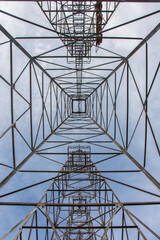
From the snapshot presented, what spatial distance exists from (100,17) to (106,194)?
1141cm

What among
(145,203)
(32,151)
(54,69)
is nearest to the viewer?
(145,203)

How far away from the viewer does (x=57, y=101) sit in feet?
42.6

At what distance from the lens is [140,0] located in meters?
4.32

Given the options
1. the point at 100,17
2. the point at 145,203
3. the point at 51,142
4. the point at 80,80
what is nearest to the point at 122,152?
the point at 145,203

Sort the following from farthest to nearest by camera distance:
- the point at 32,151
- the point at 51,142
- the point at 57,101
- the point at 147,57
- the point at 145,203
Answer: the point at 57,101
the point at 51,142
the point at 32,151
the point at 147,57
the point at 145,203

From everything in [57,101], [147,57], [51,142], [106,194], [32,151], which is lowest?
[106,194]

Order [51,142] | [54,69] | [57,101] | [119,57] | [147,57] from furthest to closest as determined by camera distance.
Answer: [57,101]
[54,69]
[51,142]
[119,57]
[147,57]

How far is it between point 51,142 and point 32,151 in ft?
7.91

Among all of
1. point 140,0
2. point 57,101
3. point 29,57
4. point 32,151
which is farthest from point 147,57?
point 57,101

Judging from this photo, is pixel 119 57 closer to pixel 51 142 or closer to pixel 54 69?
pixel 54 69

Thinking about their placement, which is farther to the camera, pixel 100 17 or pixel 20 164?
pixel 100 17

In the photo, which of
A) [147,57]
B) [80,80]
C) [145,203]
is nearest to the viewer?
[145,203]

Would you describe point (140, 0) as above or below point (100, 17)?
below

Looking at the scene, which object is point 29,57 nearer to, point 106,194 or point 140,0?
point 140,0
